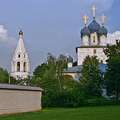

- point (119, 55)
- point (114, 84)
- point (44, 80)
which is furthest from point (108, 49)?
point (44, 80)

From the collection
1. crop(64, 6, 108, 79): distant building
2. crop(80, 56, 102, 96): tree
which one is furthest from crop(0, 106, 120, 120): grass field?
crop(64, 6, 108, 79): distant building

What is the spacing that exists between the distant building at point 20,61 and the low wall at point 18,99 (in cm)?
5640

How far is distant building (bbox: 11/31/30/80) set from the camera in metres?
112

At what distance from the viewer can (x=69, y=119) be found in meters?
35.2

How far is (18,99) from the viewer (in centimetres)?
4941

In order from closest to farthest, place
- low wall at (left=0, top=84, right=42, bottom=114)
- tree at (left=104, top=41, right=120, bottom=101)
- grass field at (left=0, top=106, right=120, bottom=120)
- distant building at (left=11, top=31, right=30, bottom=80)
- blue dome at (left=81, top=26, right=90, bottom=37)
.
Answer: grass field at (left=0, top=106, right=120, bottom=120) < low wall at (left=0, top=84, right=42, bottom=114) < tree at (left=104, top=41, right=120, bottom=101) < distant building at (left=11, top=31, right=30, bottom=80) < blue dome at (left=81, top=26, right=90, bottom=37)

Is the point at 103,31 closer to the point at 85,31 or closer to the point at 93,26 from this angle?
the point at 93,26

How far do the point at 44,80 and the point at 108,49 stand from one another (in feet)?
43.1

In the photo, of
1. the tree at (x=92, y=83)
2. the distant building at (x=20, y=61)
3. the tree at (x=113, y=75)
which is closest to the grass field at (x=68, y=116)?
the tree at (x=113, y=75)

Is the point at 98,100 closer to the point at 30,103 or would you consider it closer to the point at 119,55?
the point at 119,55

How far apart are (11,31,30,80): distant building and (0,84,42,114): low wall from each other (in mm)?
56403

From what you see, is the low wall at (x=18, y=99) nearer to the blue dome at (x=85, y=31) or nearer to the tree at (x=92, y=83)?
the tree at (x=92, y=83)

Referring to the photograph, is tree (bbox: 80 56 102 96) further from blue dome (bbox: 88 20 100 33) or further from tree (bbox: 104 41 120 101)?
blue dome (bbox: 88 20 100 33)

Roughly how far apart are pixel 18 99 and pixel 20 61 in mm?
64461
